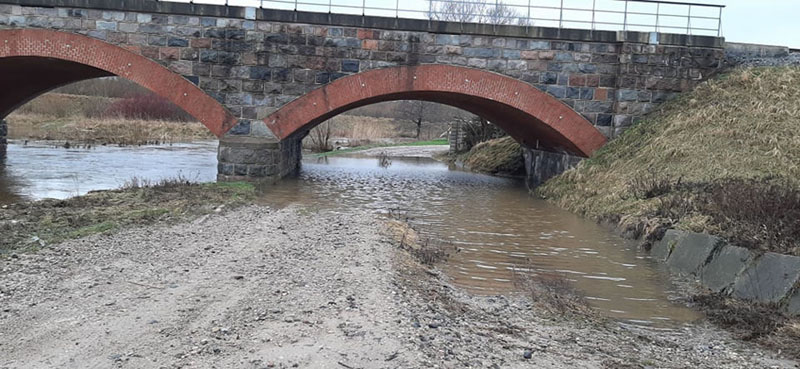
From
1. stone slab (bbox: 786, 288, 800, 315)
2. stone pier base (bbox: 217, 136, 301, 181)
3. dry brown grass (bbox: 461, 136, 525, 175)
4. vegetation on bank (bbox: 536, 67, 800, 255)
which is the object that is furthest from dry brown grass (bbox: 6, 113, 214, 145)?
stone slab (bbox: 786, 288, 800, 315)

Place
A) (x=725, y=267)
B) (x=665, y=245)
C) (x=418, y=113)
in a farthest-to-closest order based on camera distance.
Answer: (x=418, y=113) < (x=665, y=245) < (x=725, y=267)

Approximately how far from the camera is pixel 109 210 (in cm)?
1043

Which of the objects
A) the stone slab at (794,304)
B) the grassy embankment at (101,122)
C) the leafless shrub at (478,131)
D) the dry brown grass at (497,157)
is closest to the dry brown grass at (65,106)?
the grassy embankment at (101,122)

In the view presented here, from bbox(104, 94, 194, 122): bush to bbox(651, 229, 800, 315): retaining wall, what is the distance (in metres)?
40.9

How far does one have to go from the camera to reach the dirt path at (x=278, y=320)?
15.4 ft

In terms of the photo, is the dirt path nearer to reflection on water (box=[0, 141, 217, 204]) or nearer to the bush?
reflection on water (box=[0, 141, 217, 204])

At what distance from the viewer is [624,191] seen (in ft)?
42.7

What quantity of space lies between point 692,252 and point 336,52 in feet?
31.0

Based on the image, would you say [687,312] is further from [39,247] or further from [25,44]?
[25,44]

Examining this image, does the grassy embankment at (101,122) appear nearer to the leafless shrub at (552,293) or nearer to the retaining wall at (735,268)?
the leafless shrub at (552,293)

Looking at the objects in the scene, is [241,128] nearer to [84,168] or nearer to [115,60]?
[115,60]

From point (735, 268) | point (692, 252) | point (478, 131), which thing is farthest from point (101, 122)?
point (735, 268)

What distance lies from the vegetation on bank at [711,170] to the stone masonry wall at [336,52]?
86 cm

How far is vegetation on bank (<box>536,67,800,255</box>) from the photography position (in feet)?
27.1
